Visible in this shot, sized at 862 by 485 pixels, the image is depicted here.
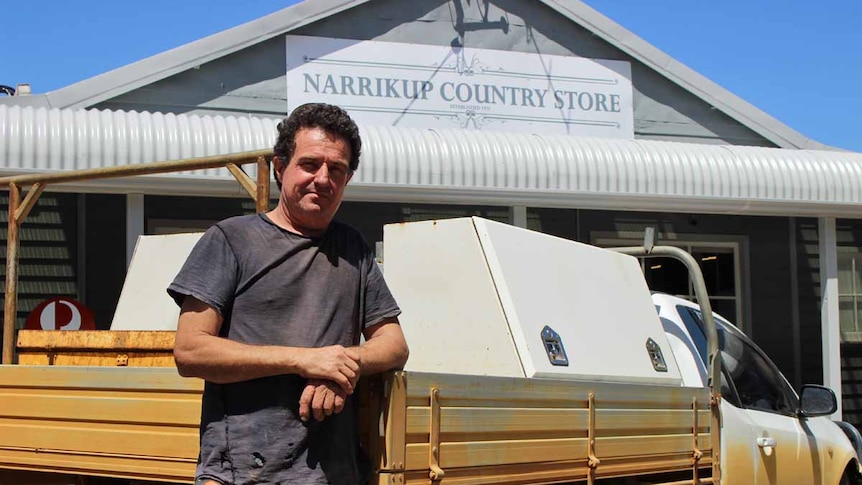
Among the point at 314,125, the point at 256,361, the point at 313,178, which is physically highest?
the point at 314,125

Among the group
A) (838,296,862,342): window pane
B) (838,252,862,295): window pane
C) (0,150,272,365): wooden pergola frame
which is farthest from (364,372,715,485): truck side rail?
(838,252,862,295): window pane

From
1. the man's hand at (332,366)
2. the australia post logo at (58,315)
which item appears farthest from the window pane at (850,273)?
the man's hand at (332,366)

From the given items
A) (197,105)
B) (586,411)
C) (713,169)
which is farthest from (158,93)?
(586,411)

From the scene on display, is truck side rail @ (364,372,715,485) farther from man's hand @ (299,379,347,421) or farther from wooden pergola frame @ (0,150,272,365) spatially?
wooden pergola frame @ (0,150,272,365)

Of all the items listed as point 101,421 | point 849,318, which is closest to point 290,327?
point 101,421

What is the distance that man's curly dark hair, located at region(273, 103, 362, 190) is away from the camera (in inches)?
116

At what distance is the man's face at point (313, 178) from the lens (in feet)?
9.57

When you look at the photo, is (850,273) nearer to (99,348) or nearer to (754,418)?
(754,418)

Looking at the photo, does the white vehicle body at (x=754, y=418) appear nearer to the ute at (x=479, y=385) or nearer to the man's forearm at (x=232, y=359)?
the ute at (x=479, y=385)

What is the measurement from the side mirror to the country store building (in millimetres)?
4232

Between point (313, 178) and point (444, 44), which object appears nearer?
point (313, 178)

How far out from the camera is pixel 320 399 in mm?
2699

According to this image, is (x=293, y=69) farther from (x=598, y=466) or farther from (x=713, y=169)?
(x=598, y=466)

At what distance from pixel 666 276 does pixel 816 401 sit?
679 cm
